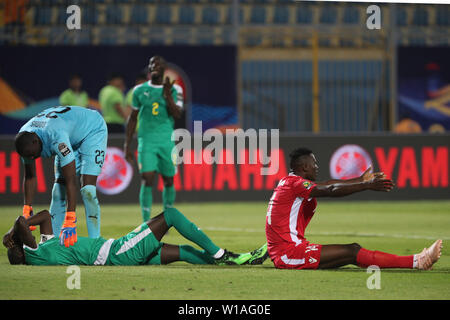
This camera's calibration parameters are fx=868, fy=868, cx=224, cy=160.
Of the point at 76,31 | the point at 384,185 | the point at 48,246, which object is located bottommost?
the point at 48,246

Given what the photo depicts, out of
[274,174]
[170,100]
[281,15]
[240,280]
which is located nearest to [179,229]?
[240,280]

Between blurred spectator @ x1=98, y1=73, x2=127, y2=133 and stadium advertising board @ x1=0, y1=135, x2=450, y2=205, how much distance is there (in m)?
0.92

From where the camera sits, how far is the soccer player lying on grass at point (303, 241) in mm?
7320

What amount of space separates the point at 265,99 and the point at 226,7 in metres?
4.65

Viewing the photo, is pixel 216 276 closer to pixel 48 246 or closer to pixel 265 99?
pixel 48 246

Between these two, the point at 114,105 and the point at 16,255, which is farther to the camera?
the point at 114,105

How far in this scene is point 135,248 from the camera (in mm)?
7730

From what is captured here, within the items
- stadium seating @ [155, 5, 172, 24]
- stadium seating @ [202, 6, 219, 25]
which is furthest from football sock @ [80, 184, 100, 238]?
stadium seating @ [202, 6, 219, 25]

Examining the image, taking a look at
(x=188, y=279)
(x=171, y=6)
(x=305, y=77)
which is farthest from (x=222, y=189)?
(x=188, y=279)

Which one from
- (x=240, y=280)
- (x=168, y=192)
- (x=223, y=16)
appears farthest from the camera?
(x=223, y=16)

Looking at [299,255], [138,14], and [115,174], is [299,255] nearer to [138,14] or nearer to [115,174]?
[115,174]

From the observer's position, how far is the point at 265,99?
20.9 meters

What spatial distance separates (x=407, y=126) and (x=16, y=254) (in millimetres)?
13543

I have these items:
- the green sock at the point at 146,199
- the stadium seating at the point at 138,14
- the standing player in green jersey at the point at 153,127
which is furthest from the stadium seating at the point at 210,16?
the green sock at the point at 146,199
